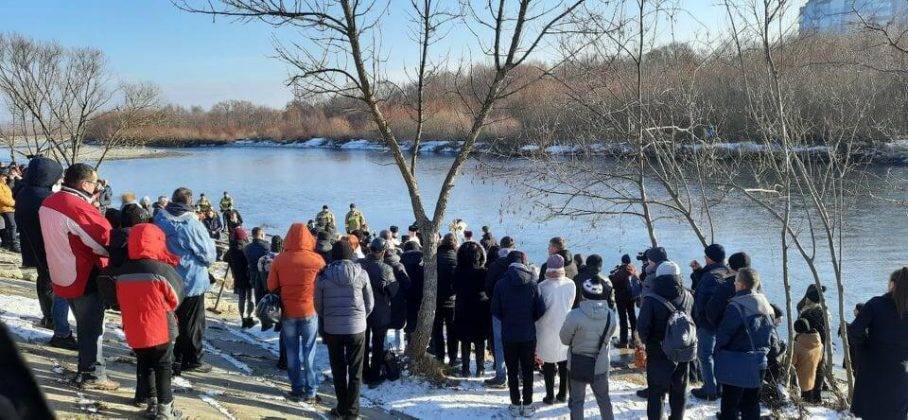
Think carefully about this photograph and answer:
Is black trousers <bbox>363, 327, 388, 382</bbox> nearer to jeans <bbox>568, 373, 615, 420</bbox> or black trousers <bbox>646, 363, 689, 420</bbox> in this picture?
jeans <bbox>568, 373, 615, 420</bbox>

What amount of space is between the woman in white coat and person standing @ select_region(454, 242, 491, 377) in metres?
0.96

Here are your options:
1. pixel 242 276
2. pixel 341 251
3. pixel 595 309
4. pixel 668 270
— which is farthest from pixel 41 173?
pixel 668 270

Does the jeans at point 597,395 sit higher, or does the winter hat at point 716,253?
the winter hat at point 716,253

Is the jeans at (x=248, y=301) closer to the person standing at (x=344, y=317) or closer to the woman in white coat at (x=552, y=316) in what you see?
the person standing at (x=344, y=317)

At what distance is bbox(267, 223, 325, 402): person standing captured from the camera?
5625 mm

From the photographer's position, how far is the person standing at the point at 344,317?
5129 mm

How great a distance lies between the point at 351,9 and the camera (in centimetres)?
615

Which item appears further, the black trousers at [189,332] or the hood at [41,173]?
the black trousers at [189,332]

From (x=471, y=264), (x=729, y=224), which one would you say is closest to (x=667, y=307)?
(x=471, y=264)

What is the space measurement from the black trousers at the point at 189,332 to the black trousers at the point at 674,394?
3.95 metres

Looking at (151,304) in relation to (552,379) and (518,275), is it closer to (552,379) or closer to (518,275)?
(518,275)

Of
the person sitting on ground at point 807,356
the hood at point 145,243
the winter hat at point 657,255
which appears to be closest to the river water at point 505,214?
the winter hat at point 657,255

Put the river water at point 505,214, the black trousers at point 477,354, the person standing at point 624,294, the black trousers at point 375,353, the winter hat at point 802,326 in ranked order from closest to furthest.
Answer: the black trousers at point 375,353 < the black trousers at point 477,354 < the winter hat at point 802,326 < the person standing at point 624,294 < the river water at point 505,214

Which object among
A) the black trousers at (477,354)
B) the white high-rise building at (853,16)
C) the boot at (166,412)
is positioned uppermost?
the white high-rise building at (853,16)
